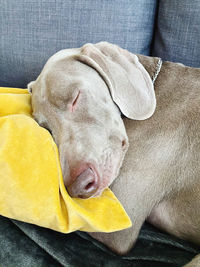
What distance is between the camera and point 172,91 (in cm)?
152

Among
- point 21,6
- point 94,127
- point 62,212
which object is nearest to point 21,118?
point 94,127

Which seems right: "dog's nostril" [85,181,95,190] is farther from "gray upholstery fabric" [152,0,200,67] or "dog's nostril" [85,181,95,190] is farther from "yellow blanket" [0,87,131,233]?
"gray upholstery fabric" [152,0,200,67]

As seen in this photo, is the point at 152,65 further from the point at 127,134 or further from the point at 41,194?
the point at 41,194

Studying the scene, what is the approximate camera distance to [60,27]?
210 centimetres

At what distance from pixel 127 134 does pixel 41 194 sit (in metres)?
0.53

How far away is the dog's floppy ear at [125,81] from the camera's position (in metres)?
1.44

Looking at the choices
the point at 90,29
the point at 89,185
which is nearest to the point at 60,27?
the point at 90,29

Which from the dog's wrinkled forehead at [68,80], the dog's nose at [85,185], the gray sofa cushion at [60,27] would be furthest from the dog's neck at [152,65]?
the dog's nose at [85,185]

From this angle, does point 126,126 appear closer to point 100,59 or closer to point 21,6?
point 100,59

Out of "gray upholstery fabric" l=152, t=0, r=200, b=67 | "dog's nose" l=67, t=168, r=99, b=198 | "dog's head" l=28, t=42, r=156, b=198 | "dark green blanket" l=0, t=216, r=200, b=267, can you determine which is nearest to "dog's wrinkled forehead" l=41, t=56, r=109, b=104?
"dog's head" l=28, t=42, r=156, b=198

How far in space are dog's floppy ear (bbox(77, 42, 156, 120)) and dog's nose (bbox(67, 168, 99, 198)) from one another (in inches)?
16.3

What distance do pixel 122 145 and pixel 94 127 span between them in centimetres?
15

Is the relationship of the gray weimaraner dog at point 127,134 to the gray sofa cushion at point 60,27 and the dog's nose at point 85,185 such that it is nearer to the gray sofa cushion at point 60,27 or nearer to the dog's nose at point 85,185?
the dog's nose at point 85,185

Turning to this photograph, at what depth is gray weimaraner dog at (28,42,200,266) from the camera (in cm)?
127
